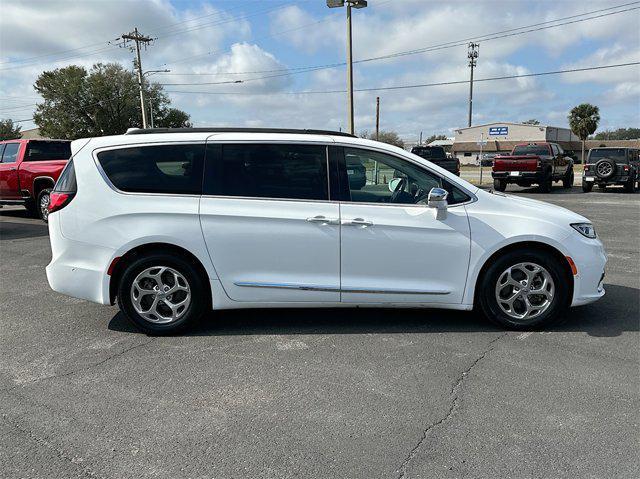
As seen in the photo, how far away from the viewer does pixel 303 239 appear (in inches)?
167

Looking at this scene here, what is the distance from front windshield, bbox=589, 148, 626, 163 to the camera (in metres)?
20.9

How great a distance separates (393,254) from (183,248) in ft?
5.91

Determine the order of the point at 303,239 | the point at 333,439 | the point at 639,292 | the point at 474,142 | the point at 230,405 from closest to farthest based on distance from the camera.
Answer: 1. the point at 333,439
2. the point at 230,405
3. the point at 303,239
4. the point at 639,292
5. the point at 474,142

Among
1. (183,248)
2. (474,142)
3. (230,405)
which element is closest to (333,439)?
(230,405)

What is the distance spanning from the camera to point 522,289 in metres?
4.36

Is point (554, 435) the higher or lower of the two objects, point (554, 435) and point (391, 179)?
the lower

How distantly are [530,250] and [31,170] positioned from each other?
11.5 m

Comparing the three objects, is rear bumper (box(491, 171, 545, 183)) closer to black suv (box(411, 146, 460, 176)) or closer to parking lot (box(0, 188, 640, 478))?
black suv (box(411, 146, 460, 176))

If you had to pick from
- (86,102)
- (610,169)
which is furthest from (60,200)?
(86,102)

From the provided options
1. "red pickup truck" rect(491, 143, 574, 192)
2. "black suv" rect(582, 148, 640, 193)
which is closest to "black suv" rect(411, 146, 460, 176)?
"red pickup truck" rect(491, 143, 574, 192)

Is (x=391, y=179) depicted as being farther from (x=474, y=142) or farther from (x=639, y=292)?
(x=474, y=142)

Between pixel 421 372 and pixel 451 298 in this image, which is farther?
pixel 451 298

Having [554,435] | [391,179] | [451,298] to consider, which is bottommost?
[554,435]

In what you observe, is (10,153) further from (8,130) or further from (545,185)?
(8,130)
